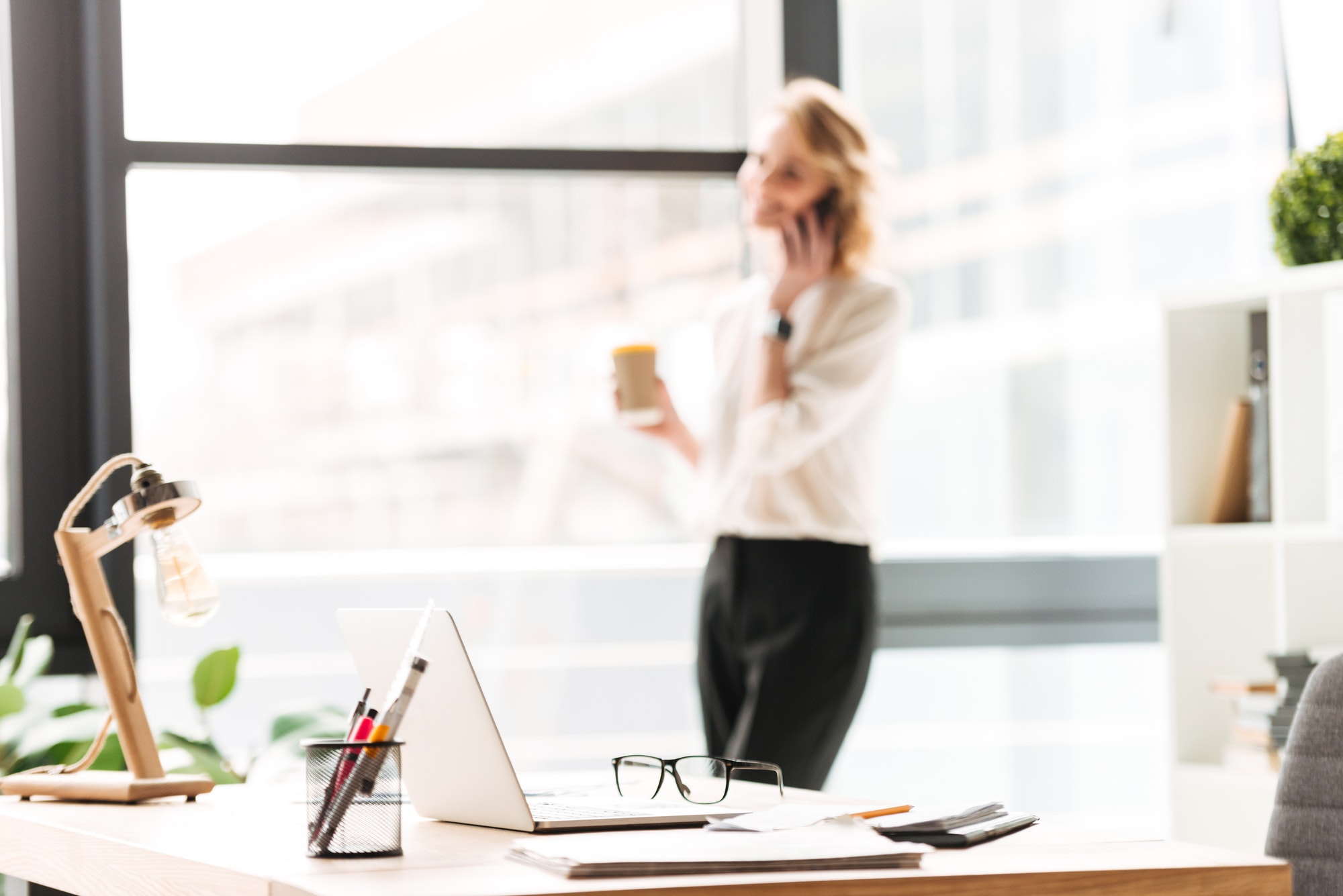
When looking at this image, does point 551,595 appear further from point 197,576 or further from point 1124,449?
point 197,576

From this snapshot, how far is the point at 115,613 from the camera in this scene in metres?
1.43

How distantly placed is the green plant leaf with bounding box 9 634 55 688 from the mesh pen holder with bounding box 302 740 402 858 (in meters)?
1.63

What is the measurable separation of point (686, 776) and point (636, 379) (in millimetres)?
1013

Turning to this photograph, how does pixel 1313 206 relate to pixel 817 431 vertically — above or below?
above

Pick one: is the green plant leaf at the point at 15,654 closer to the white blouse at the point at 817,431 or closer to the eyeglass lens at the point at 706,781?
the white blouse at the point at 817,431

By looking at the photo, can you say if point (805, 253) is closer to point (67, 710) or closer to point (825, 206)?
point (825, 206)

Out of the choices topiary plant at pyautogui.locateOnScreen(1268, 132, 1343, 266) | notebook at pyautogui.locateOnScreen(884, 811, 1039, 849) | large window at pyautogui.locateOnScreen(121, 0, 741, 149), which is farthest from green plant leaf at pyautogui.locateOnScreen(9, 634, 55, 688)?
topiary plant at pyautogui.locateOnScreen(1268, 132, 1343, 266)

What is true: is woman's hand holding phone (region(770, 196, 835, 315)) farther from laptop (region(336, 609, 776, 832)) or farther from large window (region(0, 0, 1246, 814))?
laptop (region(336, 609, 776, 832))

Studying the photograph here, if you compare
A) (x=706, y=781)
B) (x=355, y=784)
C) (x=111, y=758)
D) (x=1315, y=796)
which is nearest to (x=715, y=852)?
(x=355, y=784)

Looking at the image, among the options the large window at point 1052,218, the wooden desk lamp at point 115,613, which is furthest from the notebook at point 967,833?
the large window at point 1052,218

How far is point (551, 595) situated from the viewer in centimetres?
347

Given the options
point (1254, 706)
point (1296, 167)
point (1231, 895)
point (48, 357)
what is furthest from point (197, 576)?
point (1296, 167)

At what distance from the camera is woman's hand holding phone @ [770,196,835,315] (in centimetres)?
266

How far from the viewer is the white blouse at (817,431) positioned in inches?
99.5
